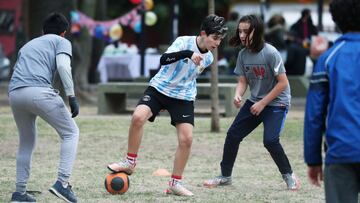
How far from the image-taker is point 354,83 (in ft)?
16.6

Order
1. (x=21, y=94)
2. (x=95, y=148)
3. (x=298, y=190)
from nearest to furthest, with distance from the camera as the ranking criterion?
(x=21, y=94)
(x=298, y=190)
(x=95, y=148)

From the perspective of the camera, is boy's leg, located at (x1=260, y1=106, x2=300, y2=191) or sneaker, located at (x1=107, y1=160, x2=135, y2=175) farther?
boy's leg, located at (x1=260, y1=106, x2=300, y2=191)

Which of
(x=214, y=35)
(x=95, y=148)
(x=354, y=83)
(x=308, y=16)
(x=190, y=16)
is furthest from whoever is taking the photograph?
(x=190, y=16)

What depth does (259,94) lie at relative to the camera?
9320 millimetres

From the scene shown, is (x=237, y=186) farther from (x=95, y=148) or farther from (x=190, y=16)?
(x=190, y=16)

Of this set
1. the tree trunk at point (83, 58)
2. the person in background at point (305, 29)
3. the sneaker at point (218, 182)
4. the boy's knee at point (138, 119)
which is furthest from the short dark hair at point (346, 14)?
the person in background at point (305, 29)

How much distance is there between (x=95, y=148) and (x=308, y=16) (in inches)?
451

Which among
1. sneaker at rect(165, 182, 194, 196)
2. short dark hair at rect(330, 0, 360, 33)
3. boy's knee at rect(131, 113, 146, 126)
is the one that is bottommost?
sneaker at rect(165, 182, 194, 196)

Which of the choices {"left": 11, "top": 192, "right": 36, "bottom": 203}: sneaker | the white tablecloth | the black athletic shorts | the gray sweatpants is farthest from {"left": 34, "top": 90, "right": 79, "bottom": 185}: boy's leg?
the white tablecloth

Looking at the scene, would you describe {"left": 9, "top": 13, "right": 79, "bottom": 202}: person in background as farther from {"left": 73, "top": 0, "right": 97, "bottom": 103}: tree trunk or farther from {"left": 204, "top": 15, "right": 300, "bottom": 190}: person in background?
{"left": 73, "top": 0, "right": 97, "bottom": 103}: tree trunk

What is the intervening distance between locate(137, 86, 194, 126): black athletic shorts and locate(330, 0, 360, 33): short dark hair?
12.4ft

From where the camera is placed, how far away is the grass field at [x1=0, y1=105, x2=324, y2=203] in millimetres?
8969

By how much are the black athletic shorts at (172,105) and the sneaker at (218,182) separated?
0.92 metres

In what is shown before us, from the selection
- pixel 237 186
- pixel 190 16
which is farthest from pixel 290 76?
pixel 190 16
